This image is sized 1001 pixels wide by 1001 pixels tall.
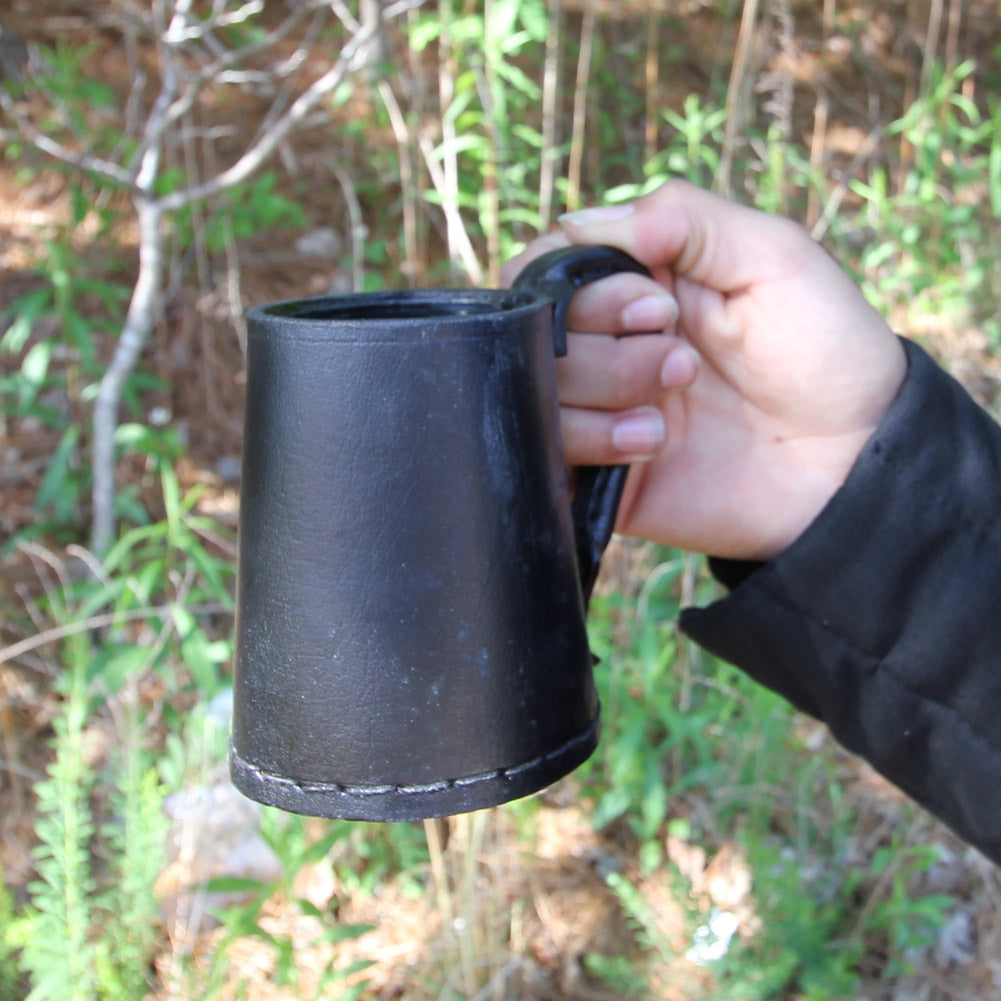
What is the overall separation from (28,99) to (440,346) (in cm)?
364

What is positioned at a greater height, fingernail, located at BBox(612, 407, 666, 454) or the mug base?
fingernail, located at BBox(612, 407, 666, 454)

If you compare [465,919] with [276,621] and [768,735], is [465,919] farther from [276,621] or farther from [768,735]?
[276,621]

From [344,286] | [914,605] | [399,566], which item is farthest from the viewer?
[344,286]

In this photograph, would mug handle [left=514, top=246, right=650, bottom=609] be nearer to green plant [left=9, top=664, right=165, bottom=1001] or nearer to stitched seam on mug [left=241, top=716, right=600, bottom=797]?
stitched seam on mug [left=241, top=716, right=600, bottom=797]

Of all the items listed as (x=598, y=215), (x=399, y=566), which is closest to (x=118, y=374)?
(x=598, y=215)

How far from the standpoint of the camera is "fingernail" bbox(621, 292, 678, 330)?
1.09 metres

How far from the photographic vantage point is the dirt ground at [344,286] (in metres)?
1.76

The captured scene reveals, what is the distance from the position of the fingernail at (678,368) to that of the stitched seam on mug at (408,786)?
520 millimetres

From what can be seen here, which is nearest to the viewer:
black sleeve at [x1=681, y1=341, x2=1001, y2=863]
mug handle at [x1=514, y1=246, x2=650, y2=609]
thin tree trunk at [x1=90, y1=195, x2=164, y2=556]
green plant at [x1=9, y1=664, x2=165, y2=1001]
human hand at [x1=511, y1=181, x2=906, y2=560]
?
mug handle at [x1=514, y1=246, x2=650, y2=609]

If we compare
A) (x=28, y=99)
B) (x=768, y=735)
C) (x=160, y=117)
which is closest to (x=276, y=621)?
(x=768, y=735)

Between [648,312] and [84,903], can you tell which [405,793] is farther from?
[84,903]

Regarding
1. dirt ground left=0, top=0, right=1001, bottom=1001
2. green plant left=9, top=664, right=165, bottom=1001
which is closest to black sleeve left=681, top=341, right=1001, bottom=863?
dirt ground left=0, top=0, right=1001, bottom=1001

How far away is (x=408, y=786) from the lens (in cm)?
72

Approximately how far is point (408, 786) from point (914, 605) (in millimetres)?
593
